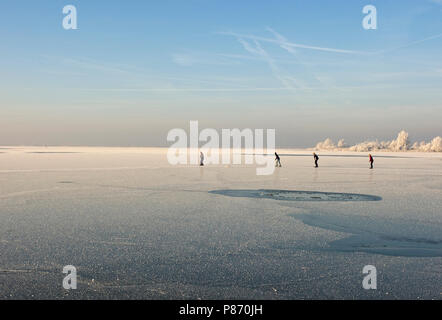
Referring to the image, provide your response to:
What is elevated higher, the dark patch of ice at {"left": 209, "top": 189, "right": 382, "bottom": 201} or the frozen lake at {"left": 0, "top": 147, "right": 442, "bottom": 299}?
the dark patch of ice at {"left": 209, "top": 189, "right": 382, "bottom": 201}

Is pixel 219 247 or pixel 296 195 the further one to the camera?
pixel 296 195

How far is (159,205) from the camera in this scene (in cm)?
1157

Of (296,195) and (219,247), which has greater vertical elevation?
(296,195)

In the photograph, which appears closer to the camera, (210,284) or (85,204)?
(210,284)

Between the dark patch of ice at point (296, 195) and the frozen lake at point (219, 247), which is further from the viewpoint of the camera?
the dark patch of ice at point (296, 195)

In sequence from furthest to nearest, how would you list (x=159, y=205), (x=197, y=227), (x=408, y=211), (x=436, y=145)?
(x=436, y=145), (x=159, y=205), (x=408, y=211), (x=197, y=227)

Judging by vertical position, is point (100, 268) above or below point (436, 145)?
below

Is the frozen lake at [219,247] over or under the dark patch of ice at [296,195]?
under

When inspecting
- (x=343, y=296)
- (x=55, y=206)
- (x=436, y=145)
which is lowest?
(x=343, y=296)

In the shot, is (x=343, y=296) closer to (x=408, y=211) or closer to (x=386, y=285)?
(x=386, y=285)

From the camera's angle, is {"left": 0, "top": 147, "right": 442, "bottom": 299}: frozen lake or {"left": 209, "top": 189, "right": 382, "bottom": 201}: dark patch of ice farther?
{"left": 209, "top": 189, "right": 382, "bottom": 201}: dark patch of ice
